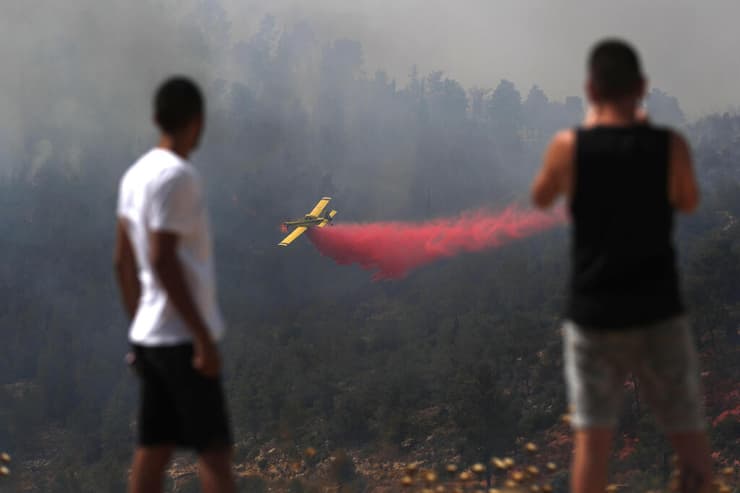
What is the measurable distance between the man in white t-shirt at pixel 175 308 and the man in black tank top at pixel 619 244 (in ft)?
5.73

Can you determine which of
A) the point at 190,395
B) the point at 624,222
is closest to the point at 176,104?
the point at 190,395

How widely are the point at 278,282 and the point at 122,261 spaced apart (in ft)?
438

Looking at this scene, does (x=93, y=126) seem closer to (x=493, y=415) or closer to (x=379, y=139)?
(x=379, y=139)

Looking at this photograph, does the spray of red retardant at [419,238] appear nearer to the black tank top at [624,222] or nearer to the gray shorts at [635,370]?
the gray shorts at [635,370]

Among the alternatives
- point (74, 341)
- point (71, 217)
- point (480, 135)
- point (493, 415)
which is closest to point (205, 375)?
point (493, 415)

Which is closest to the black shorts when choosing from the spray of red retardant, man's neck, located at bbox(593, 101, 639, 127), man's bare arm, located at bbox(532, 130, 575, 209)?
man's bare arm, located at bbox(532, 130, 575, 209)

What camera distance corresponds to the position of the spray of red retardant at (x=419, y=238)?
93.4m

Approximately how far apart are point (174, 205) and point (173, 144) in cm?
49

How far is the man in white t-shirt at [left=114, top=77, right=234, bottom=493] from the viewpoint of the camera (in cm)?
525

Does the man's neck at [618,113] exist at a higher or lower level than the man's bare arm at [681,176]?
higher

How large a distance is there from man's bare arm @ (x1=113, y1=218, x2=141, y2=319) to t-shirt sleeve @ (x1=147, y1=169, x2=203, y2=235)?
64cm

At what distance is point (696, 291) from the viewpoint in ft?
285

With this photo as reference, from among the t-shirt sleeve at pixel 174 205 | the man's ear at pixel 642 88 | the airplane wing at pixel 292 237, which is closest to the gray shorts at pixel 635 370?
the man's ear at pixel 642 88

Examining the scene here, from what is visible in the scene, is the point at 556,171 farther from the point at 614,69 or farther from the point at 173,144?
the point at 173,144
